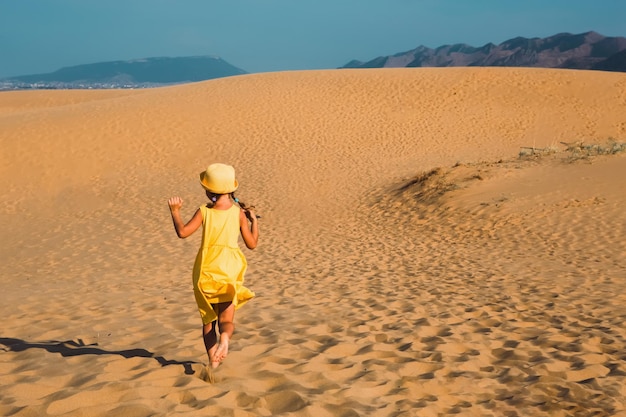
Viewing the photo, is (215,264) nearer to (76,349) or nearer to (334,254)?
(76,349)

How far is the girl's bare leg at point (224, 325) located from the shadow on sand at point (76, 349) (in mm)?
375

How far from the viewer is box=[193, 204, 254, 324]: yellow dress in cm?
370

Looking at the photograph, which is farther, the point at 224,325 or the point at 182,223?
the point at 224,325

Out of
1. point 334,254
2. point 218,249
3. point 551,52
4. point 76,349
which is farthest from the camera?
point 551,52

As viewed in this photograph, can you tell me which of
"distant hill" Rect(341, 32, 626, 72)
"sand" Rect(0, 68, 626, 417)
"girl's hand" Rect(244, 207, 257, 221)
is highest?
"distant hill" Rect(341, 32, 626, 72)

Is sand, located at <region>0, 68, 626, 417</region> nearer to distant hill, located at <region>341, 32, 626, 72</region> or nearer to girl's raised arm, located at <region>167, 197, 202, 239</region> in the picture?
girl's raised arm, located at <region>167, 197, 202, 239</region>

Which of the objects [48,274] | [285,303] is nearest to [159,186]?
[48,274]

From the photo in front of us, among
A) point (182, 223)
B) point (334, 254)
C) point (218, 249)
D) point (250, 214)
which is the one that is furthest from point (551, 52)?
point (182, 223)

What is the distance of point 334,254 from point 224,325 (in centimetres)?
667

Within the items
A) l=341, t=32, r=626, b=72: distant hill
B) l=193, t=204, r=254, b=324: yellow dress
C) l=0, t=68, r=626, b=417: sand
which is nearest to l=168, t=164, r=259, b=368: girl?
l=193, t=204, r=254, b=324: yellow dress

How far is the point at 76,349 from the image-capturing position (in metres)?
4.72

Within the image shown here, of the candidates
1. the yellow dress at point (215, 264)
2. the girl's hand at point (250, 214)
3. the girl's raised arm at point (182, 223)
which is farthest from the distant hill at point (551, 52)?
the girl's raised arm at point (182, 223)

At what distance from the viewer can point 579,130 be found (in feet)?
74.5

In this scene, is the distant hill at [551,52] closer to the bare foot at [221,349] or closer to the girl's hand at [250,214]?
the girl's hand at [250,214]
